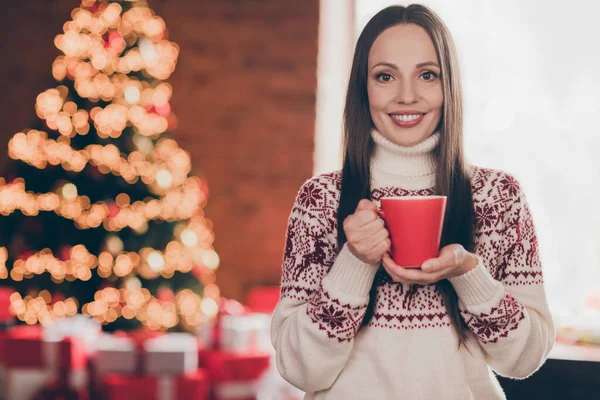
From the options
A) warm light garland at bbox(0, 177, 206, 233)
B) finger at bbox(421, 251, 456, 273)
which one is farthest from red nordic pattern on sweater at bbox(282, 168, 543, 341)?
warm light garland at bbox(0, 177, 206, 233)

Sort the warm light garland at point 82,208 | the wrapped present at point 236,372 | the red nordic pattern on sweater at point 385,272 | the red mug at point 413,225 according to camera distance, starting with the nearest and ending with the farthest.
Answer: the red mug at point 413,225 → the red nordic pattern on sweater at point 385,272 → the wrapped present at point 236,372 → the warm light garland at point 82,208

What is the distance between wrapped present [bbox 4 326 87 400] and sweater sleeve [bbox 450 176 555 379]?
8.04 feet

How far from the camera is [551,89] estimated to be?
369cm

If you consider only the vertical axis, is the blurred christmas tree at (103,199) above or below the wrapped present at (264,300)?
above

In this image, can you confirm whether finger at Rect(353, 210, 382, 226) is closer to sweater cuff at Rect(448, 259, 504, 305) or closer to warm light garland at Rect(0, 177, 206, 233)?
sweater cuff at Rect(448, 259, 504, 305)

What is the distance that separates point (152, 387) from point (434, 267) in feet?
7.79

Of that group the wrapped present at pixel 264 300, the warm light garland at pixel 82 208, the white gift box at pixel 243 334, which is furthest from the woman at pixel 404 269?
the wrapped present at pixel 264 300

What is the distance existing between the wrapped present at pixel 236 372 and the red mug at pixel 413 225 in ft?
8.13

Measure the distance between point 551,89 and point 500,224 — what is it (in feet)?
9.47

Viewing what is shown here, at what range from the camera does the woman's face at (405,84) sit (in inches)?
41.1

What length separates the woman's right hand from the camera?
926 millimetres

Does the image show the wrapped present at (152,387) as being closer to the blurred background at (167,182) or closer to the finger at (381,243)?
the blurred background at (167,182)

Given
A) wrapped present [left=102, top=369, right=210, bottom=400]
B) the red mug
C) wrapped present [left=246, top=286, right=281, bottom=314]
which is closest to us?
the red mug

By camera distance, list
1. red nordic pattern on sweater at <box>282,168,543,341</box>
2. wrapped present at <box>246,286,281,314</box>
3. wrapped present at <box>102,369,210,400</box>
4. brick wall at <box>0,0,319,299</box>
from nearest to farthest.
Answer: red nordic pattern on sweater at <box>282,168,543,341</box>, wrapped present at <box>102,369,210,400</box>, wrapped present at <box>246,286,281,314</box>, brick wall at <box>0,0,319,299</box>
